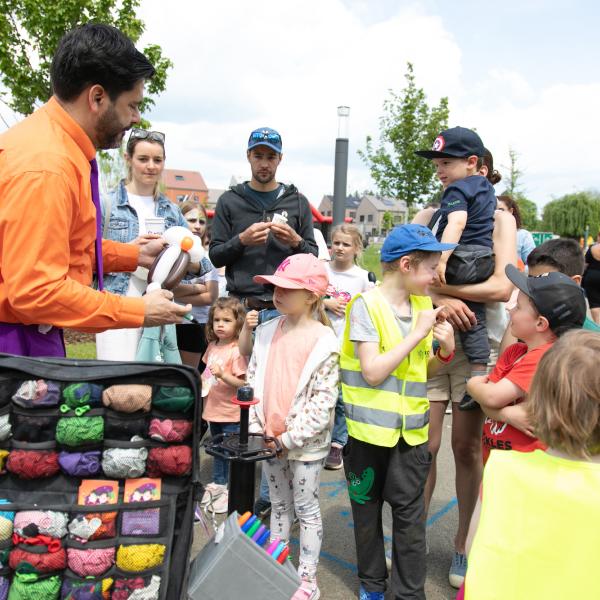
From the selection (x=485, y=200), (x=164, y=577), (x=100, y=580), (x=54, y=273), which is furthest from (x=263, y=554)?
(x=485, y=200)

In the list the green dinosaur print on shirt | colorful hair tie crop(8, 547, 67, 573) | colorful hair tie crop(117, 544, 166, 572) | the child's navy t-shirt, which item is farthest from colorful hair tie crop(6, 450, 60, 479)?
the child's navy t-shirt

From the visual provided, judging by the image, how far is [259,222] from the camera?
3.67m

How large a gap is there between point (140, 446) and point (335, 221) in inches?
272

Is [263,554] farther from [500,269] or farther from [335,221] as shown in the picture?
[335,221]

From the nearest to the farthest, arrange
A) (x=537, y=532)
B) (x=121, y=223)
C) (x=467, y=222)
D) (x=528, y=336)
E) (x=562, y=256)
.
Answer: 1. (x=537, y=532)
2. (x=528, y=336)
3. (x=467, y=222)
4. (x=562, y=256)
5. (x=121, y=223)

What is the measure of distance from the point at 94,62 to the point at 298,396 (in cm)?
172

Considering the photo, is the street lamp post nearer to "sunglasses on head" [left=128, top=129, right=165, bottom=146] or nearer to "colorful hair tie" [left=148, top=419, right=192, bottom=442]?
"sunglasses on head" [left=128, top=129, right=165, bottom=146]

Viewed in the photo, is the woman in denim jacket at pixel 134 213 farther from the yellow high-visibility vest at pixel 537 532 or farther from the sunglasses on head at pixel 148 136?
the yellow high-visibility vest at pixel 537 532

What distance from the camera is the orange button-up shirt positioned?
176 centimetres

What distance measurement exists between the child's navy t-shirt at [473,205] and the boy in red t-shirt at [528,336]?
639 mm

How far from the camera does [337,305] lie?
468cm

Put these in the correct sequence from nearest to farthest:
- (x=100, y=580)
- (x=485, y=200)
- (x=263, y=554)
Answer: (x=100, y=580) → (x=263, y=554) → (x=485, y=200)

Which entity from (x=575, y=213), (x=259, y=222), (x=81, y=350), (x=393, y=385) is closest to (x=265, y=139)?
(x=259, y=222)

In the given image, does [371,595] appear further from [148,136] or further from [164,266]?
[148,136]
